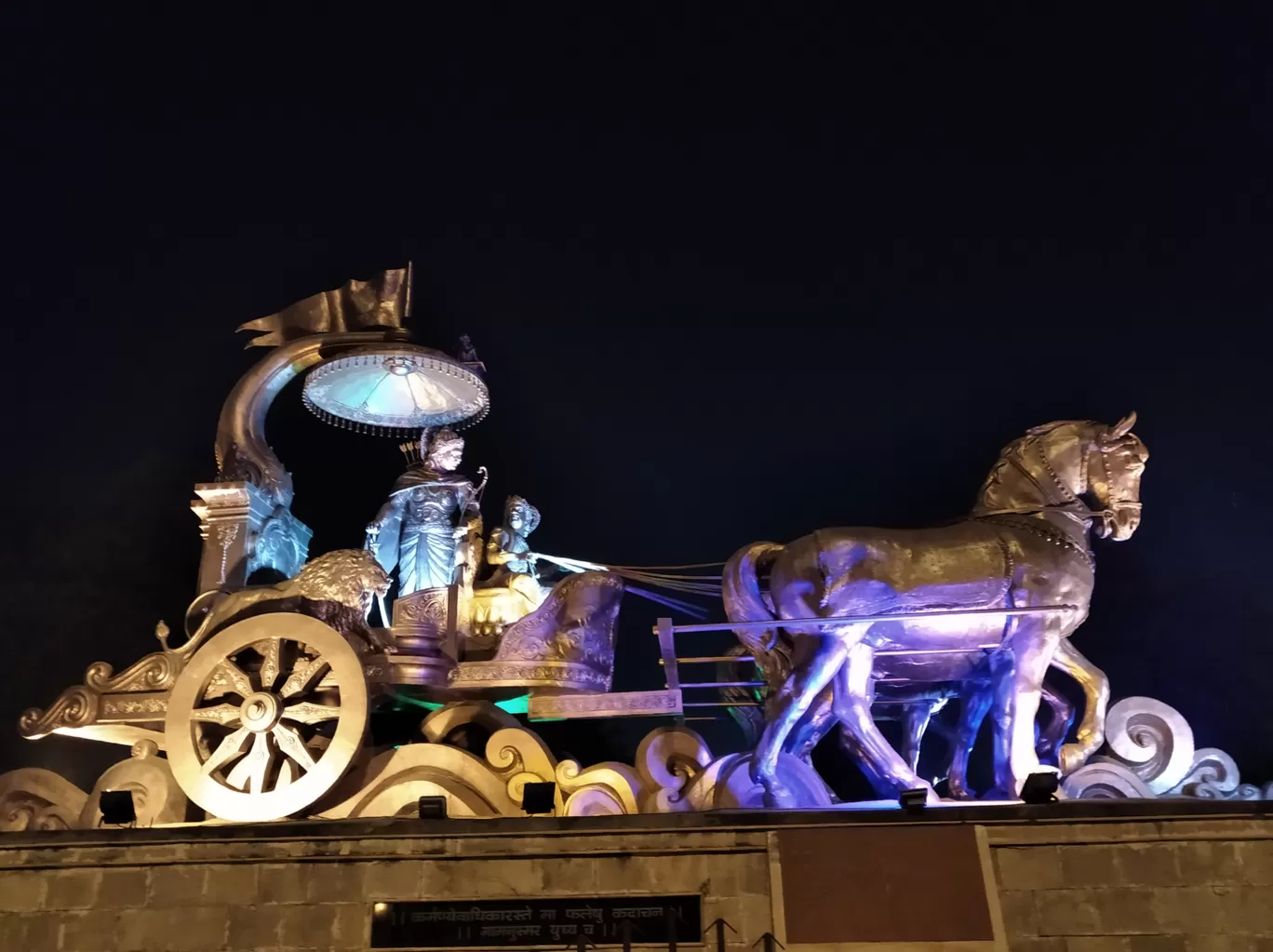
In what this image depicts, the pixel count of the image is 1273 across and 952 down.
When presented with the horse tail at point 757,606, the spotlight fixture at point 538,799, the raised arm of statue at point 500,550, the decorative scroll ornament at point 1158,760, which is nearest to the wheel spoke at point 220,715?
the spotlight fixture at point 538,799

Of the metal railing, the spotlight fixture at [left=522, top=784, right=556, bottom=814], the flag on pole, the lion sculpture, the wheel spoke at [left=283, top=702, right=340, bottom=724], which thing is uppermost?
the flag on pole

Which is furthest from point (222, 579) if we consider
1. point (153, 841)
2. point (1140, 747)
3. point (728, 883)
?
point (1140, 747)

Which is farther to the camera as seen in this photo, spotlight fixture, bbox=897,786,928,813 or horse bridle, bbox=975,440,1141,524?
horse bridle, bbox=975,440,1141,524

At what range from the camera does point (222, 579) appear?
176 inches

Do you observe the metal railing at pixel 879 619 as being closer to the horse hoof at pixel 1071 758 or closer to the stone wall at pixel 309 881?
the horse hoof at pixel 1071 758

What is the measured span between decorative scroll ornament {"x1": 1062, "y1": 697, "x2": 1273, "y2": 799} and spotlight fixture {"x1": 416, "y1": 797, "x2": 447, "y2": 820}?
2396 mm

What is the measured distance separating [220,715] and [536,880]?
150cm

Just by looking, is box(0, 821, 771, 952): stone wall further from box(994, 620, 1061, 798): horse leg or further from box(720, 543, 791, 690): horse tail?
box(994, 620, 1061, 798): horse leg

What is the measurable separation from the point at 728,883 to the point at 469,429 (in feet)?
11.9

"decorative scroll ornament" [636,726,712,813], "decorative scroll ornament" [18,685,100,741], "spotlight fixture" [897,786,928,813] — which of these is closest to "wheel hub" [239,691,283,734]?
"decorative scroll ornament" [18,685,100,741]

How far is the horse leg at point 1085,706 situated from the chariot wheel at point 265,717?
103 inches

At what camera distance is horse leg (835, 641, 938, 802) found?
367 centimetres

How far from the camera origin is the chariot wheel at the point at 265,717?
12.3ft

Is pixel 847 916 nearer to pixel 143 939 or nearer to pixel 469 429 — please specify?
pixel 143 939
